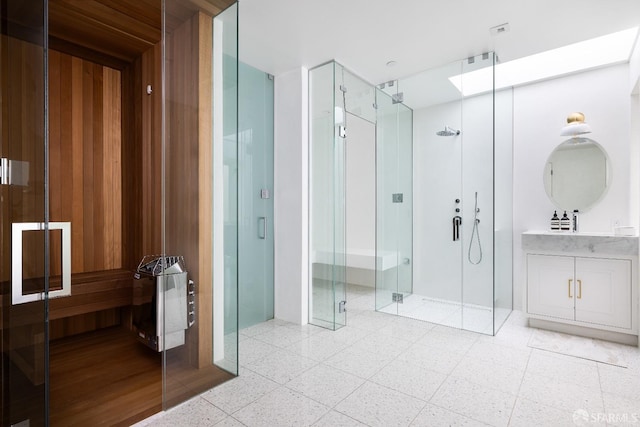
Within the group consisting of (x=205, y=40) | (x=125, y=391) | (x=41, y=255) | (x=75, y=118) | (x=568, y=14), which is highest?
(x=568, y=14)

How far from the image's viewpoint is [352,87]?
12.2 feet

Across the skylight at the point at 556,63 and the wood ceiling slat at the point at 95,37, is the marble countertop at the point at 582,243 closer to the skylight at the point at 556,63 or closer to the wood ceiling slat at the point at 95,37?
the skylight at the point at 556,63

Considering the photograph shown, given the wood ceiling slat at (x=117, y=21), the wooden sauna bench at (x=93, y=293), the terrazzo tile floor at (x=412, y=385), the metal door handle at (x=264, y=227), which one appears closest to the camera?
the terrazzo tile floor at (x=412, y=385)

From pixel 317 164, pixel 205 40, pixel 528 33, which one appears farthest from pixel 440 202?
pixel 205 40

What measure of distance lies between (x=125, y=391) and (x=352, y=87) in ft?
11.4

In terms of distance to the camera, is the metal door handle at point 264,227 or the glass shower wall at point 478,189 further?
the metal door handle at point 264,227

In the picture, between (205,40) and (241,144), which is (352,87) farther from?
(205,40)

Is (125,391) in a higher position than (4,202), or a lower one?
lower

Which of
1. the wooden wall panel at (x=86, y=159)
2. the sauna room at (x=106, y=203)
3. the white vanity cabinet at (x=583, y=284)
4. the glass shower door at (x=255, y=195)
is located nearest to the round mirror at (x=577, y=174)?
the white vanity cabinet at (x=583, y=284)

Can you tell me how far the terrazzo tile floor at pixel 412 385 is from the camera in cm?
190

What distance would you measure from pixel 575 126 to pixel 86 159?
202 inches

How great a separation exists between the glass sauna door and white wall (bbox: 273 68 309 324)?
2.36 metres

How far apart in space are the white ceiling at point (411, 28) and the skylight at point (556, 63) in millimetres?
280

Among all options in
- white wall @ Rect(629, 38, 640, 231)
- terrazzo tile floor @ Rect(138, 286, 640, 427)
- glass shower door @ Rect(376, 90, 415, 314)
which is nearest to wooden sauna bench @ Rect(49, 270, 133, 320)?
terrazzo tile floor @ Rect(138, 286, 640, 427)
